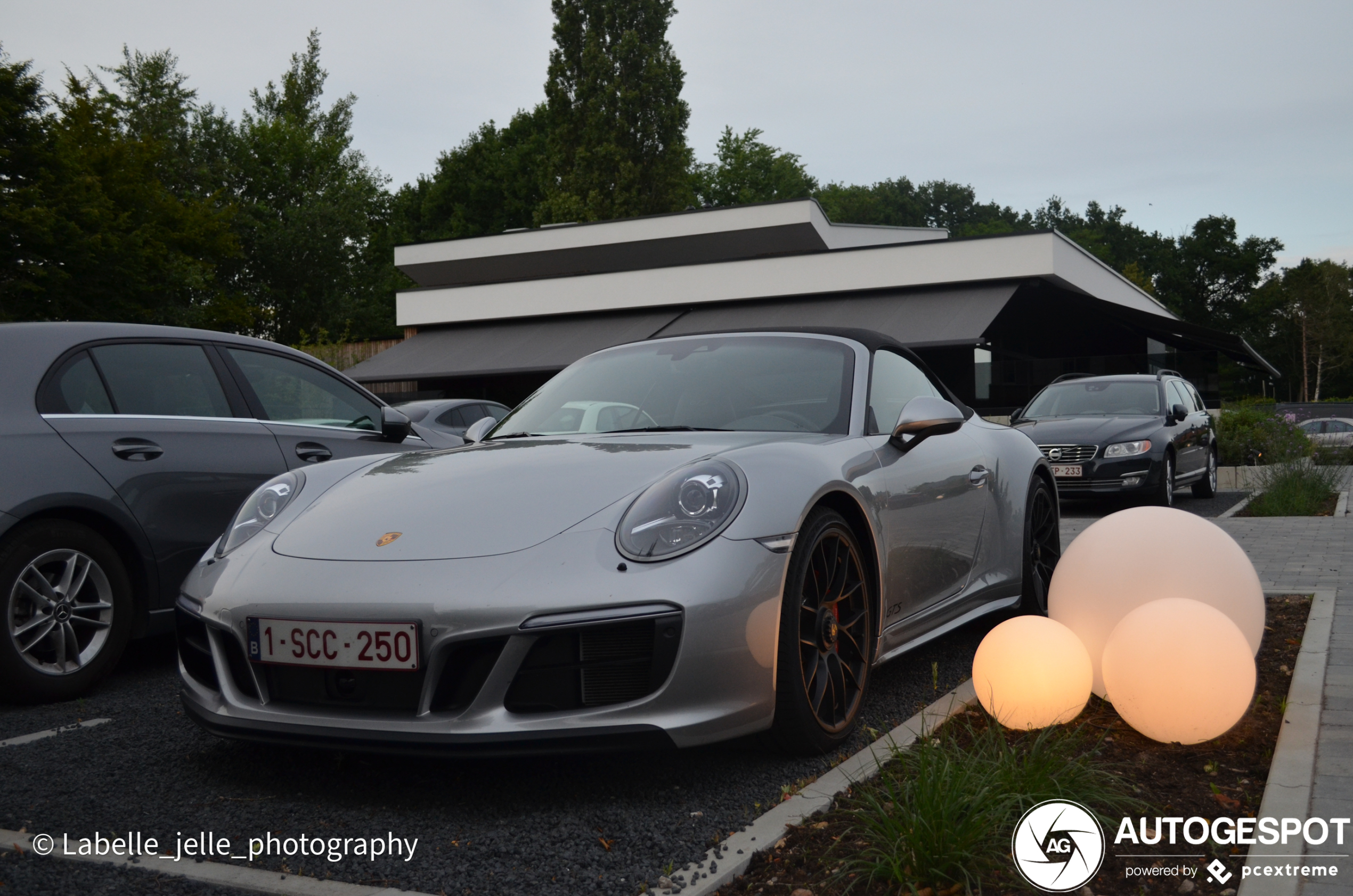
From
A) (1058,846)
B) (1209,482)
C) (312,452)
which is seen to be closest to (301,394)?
(312,452)

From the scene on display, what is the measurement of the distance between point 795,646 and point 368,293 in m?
52.1

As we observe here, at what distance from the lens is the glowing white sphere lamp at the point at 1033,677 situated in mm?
3373

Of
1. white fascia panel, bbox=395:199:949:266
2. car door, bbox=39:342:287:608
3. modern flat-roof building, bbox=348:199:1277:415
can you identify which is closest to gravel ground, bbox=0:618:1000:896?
car door, bbox=39:342:287:608

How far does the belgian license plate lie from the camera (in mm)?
2840

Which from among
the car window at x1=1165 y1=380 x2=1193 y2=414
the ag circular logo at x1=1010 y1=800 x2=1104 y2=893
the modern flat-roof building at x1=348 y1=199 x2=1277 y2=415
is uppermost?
the modern flat-roof building at x1=348 y1=199 x2=1277 y2=415

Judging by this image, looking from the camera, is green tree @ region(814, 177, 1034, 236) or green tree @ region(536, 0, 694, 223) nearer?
green tree @ region(536, 0, 694, 223)

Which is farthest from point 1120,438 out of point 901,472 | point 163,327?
point 163,327

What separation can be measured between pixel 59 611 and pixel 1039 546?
438 cm

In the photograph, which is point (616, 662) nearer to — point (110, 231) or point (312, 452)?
point (312, 452)

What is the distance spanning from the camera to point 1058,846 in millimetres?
2496

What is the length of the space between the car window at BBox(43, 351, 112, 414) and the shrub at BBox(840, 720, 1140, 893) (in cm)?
351

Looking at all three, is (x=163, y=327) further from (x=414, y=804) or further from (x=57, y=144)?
(x=57, y=144)

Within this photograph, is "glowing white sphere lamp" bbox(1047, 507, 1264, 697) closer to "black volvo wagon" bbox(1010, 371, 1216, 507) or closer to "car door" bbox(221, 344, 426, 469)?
"car door" bbox(221, 344, 426, 469)

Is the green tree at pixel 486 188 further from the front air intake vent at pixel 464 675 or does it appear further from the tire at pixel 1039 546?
the front air intake vent at pixel 464 675
